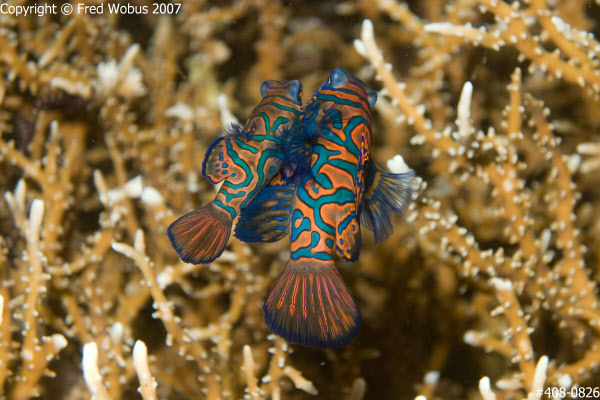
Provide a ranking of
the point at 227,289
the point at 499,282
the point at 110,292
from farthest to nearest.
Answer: the point at 110,292, the point at 227,289, the point at 499,282

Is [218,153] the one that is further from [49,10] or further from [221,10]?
[49,10]

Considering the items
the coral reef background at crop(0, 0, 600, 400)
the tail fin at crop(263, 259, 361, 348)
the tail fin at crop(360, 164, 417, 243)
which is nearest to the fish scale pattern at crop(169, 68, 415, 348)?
the tail fin at crop(263, 259, 361, 348)

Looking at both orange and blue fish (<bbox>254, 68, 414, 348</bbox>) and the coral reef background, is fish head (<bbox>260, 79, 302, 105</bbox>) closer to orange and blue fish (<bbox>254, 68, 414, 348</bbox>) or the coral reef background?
orange and blue fish (<bbox>254, 68, 414, 348</bbox>)

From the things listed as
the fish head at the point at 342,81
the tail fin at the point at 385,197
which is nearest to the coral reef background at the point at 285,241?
the tail fin at the point at 385,197

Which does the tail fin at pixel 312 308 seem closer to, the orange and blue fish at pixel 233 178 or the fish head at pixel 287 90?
the orange and blue fish at pixel 233 178

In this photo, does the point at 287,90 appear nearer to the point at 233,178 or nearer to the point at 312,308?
the point at 233,178

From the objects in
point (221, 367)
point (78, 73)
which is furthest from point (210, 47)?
point (221, 367)
